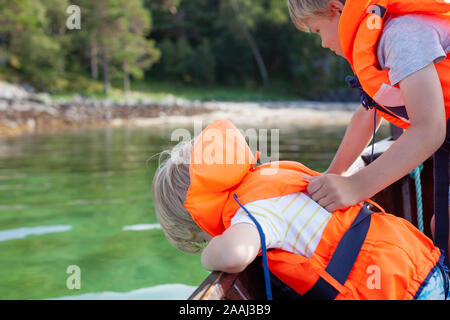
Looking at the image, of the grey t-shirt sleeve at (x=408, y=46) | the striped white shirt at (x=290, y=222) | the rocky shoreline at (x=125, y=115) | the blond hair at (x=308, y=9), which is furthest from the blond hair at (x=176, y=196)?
the rocky shoreline at (x=125, y=115)

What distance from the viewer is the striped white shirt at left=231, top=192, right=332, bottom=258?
1.37m

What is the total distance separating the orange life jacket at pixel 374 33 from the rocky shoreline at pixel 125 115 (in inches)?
542

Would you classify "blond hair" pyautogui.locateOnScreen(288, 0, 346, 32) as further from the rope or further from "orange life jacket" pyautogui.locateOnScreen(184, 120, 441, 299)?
the rope

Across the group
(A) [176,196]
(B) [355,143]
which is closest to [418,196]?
(B) [355,143]

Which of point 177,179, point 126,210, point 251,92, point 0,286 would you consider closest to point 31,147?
point 126,210

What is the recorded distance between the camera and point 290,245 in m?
1.40

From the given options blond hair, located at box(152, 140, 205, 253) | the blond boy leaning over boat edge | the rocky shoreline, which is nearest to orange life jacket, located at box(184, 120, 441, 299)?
the blond boy leaning over boat edge

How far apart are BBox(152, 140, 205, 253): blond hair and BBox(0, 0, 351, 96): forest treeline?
1034 inches

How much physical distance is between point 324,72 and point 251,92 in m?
5.19

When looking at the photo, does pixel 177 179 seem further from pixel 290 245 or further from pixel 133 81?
pixel 133 81

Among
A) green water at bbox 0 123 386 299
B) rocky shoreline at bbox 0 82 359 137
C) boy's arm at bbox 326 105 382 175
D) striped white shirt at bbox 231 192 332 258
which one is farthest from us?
rocky shoreline at bbox 0 82 359 137

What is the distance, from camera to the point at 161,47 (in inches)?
1347

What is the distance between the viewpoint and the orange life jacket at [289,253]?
1.32 meters

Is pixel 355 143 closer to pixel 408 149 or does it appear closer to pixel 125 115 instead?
pixel 408 149
